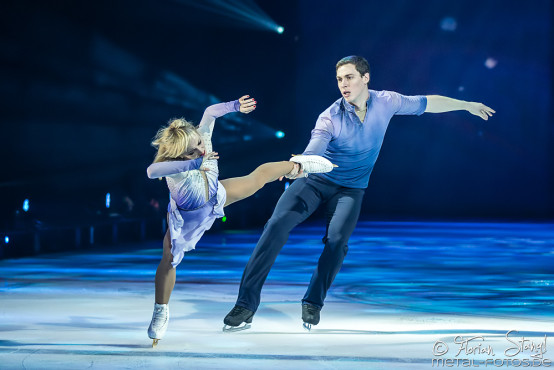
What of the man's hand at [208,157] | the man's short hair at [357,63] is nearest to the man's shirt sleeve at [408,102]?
the man's short hair at [357,63]

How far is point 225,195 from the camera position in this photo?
184 inches

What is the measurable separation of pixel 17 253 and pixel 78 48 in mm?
3508

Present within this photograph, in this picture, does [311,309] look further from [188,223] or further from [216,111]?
[216,111]

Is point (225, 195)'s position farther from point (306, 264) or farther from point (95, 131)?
point (95, 131)

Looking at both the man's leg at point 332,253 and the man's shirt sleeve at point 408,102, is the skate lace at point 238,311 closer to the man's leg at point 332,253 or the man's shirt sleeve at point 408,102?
the man's leg at point 332,253

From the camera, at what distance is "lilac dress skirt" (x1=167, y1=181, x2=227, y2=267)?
4379 mm

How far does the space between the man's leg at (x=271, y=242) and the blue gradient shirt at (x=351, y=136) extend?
0.23 metres

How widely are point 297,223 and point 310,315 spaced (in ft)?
1.75

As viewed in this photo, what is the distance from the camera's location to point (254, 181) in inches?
189

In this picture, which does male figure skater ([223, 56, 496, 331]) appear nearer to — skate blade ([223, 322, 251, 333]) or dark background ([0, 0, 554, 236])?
skate blade ([223, 322, 251, 333])

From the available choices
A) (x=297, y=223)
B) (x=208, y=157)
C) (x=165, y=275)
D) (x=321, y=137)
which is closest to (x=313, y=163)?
(x=321, y=137)

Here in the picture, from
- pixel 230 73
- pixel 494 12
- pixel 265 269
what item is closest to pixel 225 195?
pixel 265 269

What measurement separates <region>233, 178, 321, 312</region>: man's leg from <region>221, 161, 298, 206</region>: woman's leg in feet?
0.87

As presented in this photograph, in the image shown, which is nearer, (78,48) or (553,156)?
(78,48)
